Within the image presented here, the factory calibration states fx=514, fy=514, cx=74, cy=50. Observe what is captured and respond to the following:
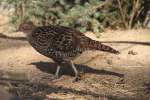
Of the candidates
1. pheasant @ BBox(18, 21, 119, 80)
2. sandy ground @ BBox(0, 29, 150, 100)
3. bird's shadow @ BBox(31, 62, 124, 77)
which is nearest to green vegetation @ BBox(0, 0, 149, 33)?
sandy ground @ BBox(0, 29, 150, 100)

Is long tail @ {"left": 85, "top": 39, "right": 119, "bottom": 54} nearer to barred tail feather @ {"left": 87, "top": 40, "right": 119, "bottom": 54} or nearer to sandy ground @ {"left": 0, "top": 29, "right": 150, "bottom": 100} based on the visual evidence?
barred tail feather @ {"left": 87, "top": 40, "right": 119, "bottom": 54}

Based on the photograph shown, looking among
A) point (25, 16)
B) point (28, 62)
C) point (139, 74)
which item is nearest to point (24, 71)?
point (28, 62)

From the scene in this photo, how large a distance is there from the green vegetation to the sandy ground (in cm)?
37

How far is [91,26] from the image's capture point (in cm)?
977

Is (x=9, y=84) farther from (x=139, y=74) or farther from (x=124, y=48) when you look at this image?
(x=124, y=48)

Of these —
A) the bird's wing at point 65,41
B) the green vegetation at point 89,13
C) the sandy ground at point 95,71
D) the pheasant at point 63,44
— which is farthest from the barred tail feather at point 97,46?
the green vegetation at point 89,13

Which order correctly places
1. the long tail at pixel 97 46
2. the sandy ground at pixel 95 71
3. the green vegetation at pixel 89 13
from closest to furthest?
the sandy ground at pixel 95 71, the long tail at pixel 97 46, the green vegetation at pixel 89 13

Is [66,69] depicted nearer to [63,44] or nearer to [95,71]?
[95,71]

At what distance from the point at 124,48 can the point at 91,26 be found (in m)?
1.47

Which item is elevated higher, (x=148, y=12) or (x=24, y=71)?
(x=148, y=12)

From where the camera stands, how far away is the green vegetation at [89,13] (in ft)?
31.3

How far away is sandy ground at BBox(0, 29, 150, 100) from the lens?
6.46 metres

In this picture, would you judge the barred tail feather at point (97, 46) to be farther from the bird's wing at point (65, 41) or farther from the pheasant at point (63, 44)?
the bird's wing at point (65, 41)

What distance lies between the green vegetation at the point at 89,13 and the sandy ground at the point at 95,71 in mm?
374
